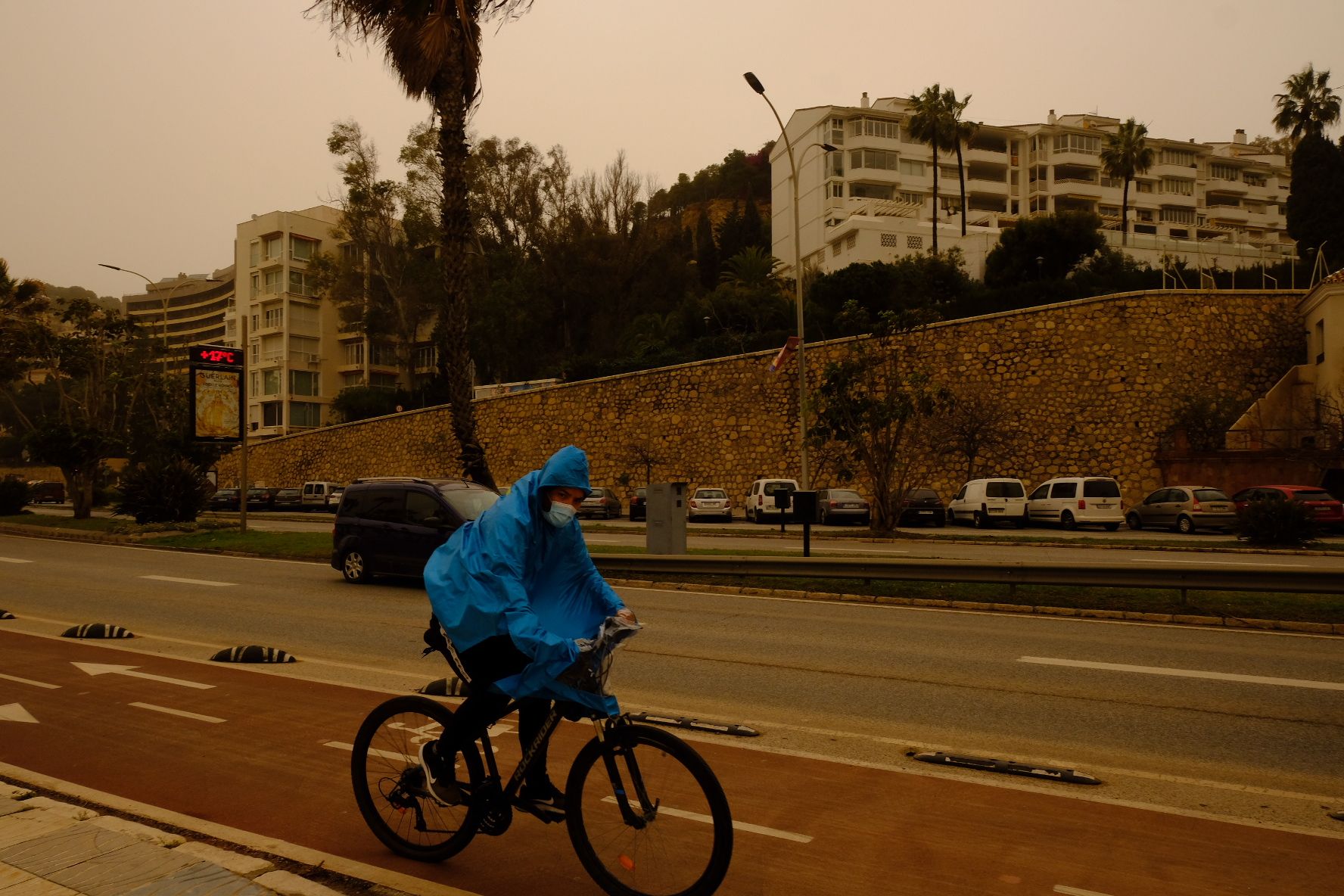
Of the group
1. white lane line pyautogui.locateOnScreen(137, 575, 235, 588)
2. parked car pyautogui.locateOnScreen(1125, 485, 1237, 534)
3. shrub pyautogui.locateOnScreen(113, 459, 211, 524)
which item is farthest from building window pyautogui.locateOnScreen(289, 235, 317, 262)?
parked car pyautogui.locateOnScreen(1125, 485, 1237, 534)

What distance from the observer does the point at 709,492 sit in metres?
39.3

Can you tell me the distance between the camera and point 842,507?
113 feet

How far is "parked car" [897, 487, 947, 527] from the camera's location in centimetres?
3378

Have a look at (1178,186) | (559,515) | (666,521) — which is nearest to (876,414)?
(666,521)

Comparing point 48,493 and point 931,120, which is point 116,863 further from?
point 48,493

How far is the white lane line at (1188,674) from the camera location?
8.63 metres

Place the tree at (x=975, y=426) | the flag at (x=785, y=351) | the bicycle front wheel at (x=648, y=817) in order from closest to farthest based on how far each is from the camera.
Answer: the bicycle front wheel at (x=648, y=817), the flag at (x=785, y=351), the tree at (x=975, y=426)


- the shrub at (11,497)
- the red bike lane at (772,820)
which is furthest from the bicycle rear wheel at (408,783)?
the shrub at (11,497)

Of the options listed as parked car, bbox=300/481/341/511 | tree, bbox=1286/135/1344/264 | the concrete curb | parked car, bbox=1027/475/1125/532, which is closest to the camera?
the concrete curb

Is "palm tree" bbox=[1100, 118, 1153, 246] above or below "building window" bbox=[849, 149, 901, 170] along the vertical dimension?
below

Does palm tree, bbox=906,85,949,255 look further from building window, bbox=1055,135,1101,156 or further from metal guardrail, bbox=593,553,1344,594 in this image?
metal guardrail, bbox=593,553,1344,594

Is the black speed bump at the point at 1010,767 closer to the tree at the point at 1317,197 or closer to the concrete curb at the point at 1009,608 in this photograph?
the concrete curb at the point at 1009,608

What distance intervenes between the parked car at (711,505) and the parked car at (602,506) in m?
4.66

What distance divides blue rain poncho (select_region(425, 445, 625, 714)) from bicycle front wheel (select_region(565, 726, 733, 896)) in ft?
0.72
